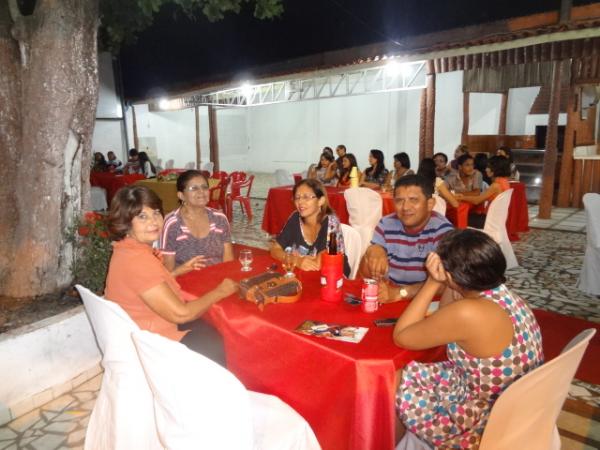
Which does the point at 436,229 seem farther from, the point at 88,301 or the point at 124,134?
the point at 124,134

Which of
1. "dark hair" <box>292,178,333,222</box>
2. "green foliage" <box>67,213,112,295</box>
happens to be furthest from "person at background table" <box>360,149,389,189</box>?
"green foliage" <box>67,213,112,295</box>

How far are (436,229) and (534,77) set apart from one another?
1125 centimetres

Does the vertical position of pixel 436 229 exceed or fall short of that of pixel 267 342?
it exceeds it

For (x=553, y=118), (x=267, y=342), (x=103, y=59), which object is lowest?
(x=267, y=342)

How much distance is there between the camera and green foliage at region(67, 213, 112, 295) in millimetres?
3307

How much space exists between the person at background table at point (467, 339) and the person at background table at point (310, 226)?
1.31 metres

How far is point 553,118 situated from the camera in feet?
26.0

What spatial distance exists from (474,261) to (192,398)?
1042 millimetres

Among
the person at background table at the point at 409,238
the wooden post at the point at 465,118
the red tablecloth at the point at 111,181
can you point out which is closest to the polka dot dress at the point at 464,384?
the person at background table at the point at 409,238

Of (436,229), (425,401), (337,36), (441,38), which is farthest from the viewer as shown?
(337,36)

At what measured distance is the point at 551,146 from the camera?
7996 millimetres

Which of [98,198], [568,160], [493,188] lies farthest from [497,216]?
[98,198]

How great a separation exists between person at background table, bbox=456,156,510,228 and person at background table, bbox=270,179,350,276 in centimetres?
291

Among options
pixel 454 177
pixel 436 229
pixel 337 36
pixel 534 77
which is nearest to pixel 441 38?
pixel 337 36
